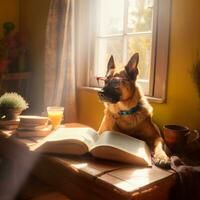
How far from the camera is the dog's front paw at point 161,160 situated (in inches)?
41.8

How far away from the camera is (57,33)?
217 cm

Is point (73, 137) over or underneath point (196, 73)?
underneath

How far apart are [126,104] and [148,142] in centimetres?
23

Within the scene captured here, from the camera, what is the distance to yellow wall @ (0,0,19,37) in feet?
8.91

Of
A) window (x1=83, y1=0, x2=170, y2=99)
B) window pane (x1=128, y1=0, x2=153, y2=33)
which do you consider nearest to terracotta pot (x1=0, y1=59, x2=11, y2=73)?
window (x1=83, y1=0, x2=170, y2=99)

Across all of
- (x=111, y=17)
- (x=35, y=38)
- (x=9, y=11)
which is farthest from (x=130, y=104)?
(x=9, y=11)

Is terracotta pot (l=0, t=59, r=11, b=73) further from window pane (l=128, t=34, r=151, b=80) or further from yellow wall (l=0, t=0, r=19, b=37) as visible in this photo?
window pane (l=128, t=34, r=151, b=80)

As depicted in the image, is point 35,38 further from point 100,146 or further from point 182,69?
point 100,146

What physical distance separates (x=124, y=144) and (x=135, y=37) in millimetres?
965

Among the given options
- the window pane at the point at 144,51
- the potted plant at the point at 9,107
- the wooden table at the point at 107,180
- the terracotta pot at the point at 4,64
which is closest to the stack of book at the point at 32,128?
the wooden table at the point at 107,180

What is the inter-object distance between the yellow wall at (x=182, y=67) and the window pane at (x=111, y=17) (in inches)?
23.5

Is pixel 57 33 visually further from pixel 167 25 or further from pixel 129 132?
pixel 129 132

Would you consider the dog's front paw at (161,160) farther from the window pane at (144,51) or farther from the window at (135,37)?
the window pane at (144,51)

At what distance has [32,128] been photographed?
4.69ft
